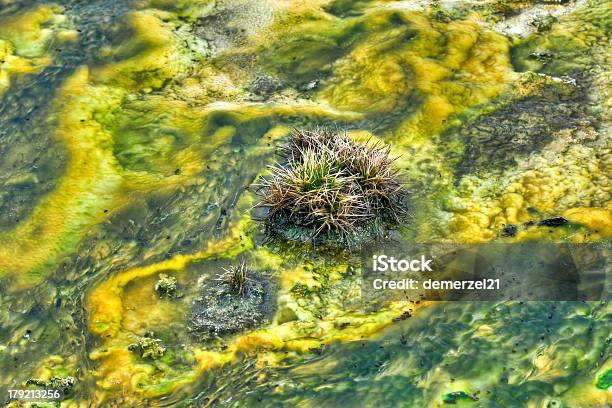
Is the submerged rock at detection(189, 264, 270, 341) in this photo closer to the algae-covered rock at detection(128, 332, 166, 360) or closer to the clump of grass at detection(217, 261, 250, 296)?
the clump of grass at detection(217, 261, 250, 296)

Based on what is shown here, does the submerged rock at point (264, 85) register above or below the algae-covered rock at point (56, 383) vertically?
above

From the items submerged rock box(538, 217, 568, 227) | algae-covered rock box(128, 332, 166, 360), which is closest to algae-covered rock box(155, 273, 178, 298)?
algae-covered rock box(128, 332, 166, 360)

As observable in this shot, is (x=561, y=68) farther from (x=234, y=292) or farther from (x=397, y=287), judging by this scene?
(x=234, y=292)

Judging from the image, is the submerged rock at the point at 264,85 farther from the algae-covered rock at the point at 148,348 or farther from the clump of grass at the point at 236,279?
the algae-covered rock at the point at 148,348

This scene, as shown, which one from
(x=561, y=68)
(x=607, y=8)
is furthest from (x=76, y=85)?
(x=607, y=8)

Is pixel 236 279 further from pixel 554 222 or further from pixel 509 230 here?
pixel 554 222

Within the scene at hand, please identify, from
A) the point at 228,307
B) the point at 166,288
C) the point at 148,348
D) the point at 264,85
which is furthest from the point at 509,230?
Answer: the point at 264,85

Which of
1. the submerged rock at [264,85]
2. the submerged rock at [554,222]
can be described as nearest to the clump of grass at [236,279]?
the submerged rock at [554,222]
